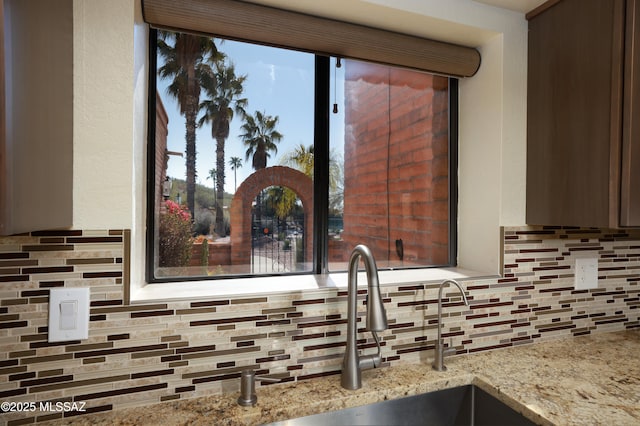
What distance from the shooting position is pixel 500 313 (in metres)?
1.41

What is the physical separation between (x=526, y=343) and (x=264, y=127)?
1.33 meters

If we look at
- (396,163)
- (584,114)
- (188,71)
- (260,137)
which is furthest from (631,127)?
(188,71)

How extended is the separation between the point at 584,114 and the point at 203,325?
1.41 meters

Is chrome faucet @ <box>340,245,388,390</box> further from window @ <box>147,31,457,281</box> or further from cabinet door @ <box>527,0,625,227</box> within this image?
cabinet door @ <box>527,0,625,227</box>

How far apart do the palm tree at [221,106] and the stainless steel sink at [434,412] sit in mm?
698

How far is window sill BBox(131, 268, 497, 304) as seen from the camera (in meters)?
1.06

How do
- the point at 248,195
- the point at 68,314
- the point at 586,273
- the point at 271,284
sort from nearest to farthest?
the point at 68,314 → the point at 271,284 → the point at 248,195 → the point at 586,273

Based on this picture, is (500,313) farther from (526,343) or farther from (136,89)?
(136,89)

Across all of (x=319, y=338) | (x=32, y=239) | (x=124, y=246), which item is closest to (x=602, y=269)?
(x=319, y=338)

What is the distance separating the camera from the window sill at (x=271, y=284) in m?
1.06

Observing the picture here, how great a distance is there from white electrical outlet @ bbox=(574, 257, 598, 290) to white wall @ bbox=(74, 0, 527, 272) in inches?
14.7

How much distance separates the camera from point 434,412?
1150 millimetres

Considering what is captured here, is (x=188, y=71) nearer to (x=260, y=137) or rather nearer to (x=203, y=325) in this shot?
(x=260, y=137)

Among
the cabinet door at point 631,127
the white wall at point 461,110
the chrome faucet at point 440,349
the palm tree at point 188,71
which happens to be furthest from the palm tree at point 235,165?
the cabinet door at point 631,127
